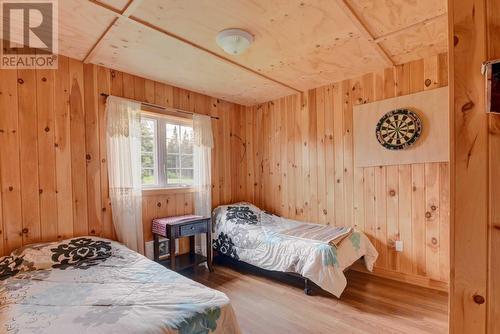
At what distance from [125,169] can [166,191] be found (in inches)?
23.1

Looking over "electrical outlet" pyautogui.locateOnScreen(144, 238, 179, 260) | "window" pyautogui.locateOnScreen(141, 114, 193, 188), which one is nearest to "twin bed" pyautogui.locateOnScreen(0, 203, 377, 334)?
"electrical outlet" pyautogui.locateOnScreen(144, 238, 179, 260)

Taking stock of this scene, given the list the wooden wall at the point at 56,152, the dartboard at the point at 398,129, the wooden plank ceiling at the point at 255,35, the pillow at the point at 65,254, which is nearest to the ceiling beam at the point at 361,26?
the wooden plank ceiling at the point at 255,35

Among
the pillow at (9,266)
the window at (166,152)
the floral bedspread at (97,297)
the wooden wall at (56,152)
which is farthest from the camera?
the window at (166,152)

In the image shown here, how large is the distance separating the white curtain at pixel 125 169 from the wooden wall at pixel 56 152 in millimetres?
85

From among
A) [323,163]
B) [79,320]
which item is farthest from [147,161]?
[323,163]

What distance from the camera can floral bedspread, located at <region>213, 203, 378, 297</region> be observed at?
7.79 ft

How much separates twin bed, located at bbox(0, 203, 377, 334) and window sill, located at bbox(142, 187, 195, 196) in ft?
2.41

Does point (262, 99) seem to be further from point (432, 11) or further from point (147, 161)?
point (432, 11)

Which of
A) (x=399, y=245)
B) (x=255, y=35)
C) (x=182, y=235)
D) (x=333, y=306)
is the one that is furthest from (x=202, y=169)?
(x=399, y=245)

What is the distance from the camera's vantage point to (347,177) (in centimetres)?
317

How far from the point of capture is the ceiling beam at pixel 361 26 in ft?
5.58

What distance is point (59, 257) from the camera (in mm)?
1985

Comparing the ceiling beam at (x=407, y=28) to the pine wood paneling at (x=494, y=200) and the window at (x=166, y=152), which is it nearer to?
the pine wood paneling at (x=494, y=200)

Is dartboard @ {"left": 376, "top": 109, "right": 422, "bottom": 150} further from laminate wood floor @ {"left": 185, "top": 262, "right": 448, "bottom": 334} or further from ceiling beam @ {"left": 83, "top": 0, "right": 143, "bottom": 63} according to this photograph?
ceiling beam @ {"left": 83, "top": 0, "right": 143, "bottom": 63}
